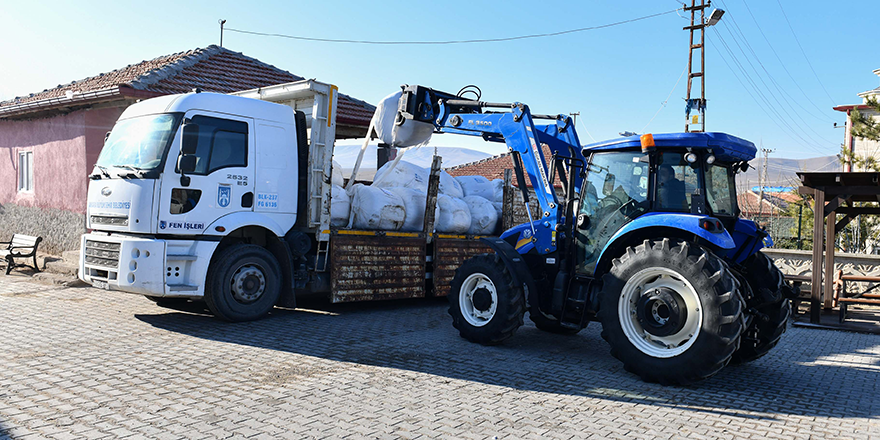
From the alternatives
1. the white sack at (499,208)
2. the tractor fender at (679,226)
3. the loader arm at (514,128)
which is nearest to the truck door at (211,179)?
the loader arm at (514,128)

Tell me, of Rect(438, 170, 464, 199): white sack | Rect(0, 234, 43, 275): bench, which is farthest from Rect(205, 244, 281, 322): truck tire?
Rect(0, 234, 43, 275): bench

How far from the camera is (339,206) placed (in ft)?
30.1

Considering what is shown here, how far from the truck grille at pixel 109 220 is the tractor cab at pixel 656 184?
17.2 ft

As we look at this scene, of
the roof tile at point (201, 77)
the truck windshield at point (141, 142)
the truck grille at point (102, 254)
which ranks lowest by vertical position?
the truck grille at point (102, 254)

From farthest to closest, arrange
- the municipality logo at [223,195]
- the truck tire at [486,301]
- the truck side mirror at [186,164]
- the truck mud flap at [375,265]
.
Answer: the truck mud flap at [375,265] → the municipality logo at [223,195] → the truck side mirror at [186,164] → the truck tire at [486,301]

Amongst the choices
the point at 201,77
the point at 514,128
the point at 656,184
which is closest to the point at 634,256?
the point at 656,184

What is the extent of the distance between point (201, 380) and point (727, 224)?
17.4ft

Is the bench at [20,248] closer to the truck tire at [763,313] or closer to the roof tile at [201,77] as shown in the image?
the roof tile at [201,77]

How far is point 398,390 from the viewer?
5.34 m

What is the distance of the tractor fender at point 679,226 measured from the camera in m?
5.66

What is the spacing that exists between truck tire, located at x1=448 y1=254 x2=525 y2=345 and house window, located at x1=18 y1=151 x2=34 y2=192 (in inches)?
455

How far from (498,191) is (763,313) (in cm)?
619

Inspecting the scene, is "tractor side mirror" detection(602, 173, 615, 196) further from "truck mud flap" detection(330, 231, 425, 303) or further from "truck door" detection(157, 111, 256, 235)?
"truck door" detection(157, 111, 256, 235)

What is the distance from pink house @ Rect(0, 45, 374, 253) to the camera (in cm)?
1225
